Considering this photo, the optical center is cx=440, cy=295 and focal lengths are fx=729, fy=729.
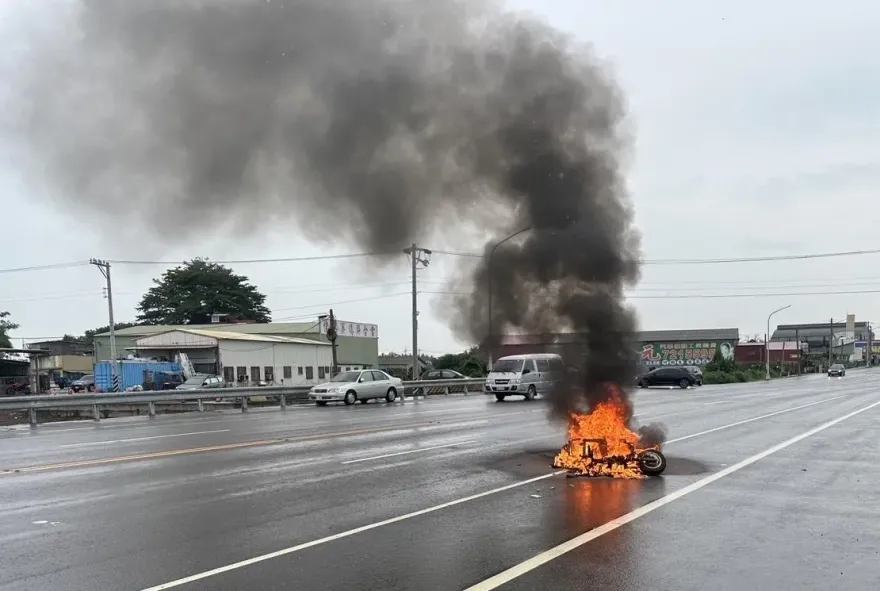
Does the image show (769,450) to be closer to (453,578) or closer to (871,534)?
(871,534)

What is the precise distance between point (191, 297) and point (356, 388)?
50.6m

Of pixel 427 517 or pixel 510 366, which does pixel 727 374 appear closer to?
pixel 510 366

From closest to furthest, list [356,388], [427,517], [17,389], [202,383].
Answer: [427,517]
[356,388]
[202,383]
[17,389]

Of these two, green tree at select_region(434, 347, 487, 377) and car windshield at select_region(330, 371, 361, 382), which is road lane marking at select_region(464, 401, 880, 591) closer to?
car windshield at select_region(330, 371, 361, 382)

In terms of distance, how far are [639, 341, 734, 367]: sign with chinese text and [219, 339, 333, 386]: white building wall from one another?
4145cm

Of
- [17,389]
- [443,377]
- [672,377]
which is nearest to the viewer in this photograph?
[443,377]

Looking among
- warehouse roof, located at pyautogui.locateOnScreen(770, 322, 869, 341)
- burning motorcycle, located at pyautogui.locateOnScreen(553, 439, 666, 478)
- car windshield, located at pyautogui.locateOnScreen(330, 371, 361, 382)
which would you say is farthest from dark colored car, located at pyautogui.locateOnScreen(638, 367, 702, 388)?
warehouse roof, located at pyautogui.locateOnScreen(770, 322, 869, 341)

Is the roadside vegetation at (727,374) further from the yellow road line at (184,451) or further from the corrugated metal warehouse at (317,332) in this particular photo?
the yellow road line at (184,451)

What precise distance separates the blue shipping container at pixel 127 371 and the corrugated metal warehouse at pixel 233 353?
10.9 ft

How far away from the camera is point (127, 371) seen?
40219 millimetres

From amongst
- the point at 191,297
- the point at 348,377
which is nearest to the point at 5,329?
the point at 191,297

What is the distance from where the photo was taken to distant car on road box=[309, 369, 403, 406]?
26875 millimetres

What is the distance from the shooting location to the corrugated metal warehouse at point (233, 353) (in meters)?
45.1

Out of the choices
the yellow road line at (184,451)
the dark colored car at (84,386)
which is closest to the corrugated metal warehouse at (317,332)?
the dark colored car at (84,386)
